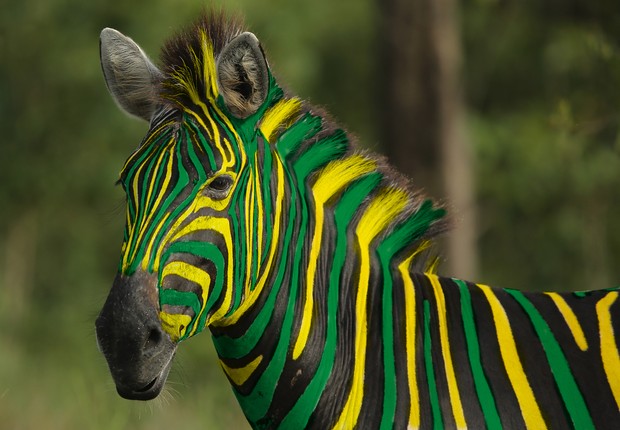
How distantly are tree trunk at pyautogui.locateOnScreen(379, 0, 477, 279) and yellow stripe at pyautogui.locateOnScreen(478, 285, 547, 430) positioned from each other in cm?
685

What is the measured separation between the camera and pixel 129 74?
3930 millimetres

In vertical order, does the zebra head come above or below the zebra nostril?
above

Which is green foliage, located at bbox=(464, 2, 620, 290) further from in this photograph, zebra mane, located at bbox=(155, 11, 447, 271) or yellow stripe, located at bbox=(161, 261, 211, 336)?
yellow stripe, located at bbox=(161, 261, 211, 336)

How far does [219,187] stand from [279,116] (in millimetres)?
480

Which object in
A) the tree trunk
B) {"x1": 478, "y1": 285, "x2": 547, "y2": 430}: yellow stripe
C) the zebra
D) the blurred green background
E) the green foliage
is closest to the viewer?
the zebra

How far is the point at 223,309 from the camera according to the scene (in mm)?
3410

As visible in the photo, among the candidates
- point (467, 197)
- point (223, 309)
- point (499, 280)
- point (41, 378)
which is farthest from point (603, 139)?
point (499, 280)

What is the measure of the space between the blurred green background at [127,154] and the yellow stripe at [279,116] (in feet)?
31.0

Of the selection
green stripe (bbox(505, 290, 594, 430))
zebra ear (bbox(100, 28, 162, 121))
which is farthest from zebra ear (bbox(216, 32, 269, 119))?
green stripe (bbox(505, 290, 594, 430))

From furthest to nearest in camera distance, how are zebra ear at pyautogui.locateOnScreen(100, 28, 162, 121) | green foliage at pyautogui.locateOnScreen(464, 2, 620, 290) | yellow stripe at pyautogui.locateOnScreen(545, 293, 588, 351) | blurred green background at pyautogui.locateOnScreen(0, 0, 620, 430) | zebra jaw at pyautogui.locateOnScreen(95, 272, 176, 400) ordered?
blurred green background at pyautogui.locateOnScreen(0, 0, 620, 430)
green foliage at pyautogui.locateOnScreen(464, 2, 620, 290)
zebra ear at pyautogui.locateOnScreen(100, 28, 162, 121)
yellow stripe at pyautogui.locateOnScreen(545, 293, 588, 351)
zebra jaw at pyautogui.locateOnScreen(95, 272, 176, 400)

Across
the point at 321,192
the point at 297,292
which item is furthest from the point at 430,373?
the point at 321,192

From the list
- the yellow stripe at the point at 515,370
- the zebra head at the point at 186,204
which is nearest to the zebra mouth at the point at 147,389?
the zebra head at the point at 186,204

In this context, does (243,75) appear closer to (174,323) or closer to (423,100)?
(174,323)

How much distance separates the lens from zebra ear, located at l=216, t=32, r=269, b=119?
3.48 meters
